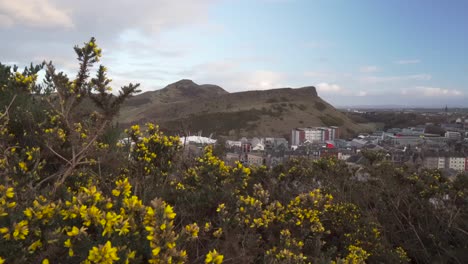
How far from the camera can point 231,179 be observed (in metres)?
3.99

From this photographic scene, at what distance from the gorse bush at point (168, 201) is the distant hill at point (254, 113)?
3085 inches

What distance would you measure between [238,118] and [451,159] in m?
83.2

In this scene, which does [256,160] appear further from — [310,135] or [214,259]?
[310,135]

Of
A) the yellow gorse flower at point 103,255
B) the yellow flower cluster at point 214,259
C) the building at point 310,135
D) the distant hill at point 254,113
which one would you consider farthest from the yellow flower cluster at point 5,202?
the building at point 310,135

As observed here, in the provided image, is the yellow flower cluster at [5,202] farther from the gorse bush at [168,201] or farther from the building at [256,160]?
the building at [256,160]

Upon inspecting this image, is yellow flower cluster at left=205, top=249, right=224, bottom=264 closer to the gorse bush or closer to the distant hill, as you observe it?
the gorse bush

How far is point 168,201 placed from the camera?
13.1 feet

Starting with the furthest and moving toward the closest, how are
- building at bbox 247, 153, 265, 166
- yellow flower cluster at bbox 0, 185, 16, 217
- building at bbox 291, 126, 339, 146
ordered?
building at bbox 291, 126, 339, 146, building at bbox 247, 153, 265, 166, yellow flower cluster at bbox 0, 185, 16, 217

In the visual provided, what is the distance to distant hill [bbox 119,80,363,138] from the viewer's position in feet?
319

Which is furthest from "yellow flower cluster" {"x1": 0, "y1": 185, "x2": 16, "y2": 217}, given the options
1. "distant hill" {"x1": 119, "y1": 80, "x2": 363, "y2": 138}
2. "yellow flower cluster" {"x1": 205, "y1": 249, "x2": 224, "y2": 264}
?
"distant hill" {"x1": 119, "y1": 80, "x2": 363, "y2": 138}

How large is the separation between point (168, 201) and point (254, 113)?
104m

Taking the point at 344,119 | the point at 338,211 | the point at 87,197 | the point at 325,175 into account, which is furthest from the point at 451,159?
the point at 344,119

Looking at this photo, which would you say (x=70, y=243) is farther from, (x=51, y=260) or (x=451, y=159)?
(x=451, y=159)

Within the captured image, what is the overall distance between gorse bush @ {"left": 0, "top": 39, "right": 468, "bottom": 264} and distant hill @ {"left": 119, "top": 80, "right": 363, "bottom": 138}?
78.4 metres
